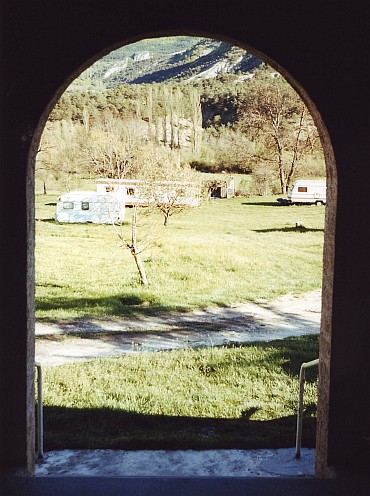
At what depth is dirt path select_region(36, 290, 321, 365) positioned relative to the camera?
402 inches

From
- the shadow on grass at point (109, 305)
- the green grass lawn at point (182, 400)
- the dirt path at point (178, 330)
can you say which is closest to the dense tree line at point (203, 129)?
the shadow on grass at point (109, 305)

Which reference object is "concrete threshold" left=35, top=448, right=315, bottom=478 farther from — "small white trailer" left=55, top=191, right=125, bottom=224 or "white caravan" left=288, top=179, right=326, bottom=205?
"white caravan" left=288, top=179, right=326, bottom=205

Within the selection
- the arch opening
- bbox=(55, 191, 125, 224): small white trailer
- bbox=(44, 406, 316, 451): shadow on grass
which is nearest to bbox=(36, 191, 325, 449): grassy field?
bbox=(44, 406, 316, 451): shadow on grass

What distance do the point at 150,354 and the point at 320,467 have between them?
625 centimetres

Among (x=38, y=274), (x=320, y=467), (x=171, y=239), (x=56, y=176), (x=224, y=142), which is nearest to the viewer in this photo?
(x=320, y=467)

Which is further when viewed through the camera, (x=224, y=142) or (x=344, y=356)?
(x=224, y=142)

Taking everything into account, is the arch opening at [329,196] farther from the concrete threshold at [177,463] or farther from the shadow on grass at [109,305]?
the shadow on grass at [109,305]

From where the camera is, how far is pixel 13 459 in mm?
2959

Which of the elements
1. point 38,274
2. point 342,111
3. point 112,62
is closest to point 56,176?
point 38,274

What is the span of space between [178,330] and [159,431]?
6708mm

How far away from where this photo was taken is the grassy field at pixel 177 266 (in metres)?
15.2

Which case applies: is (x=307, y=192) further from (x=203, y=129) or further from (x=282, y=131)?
(x=203, y=129)

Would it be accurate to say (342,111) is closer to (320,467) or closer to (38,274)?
(320,467)

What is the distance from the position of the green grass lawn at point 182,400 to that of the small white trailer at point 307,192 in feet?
73.5
